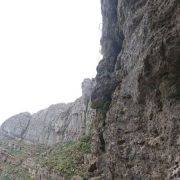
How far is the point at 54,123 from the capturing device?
96.2 metres

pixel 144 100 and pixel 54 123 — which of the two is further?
pixel 54 123

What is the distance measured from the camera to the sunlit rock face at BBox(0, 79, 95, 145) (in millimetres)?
80312

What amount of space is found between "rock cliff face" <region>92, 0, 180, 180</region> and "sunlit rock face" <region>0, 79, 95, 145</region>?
44.6 metres

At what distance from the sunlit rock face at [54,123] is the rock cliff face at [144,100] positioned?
44.6m

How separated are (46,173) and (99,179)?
94.2 ft

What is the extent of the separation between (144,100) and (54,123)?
7346cm

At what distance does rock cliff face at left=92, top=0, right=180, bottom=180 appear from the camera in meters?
20.2

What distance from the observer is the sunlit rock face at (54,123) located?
263ft

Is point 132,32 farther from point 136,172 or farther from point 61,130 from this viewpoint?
point 61,130

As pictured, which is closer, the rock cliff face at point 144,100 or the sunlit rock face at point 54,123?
the rock cliff face at point 144,100

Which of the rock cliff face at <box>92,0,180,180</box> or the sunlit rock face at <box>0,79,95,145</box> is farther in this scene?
the sunlit rock face at <box>0,79,95,145</box>

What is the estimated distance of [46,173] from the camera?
5816 cm

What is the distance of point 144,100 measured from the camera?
949 inches

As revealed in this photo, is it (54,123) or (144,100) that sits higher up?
(54,123)
